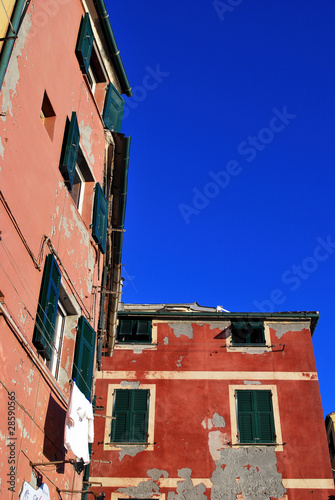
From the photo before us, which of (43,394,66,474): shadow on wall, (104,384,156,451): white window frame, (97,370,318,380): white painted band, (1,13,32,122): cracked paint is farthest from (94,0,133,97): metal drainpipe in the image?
Answer: (104,384,156,451): white window frame

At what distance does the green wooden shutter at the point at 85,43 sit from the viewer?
9.60 m

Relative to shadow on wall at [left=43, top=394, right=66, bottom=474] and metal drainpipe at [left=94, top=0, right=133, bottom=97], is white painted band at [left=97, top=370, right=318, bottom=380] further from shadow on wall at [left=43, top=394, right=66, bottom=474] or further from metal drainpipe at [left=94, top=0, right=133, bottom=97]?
shadow on wall at [left=43, top=394, right=66, bottom=474]

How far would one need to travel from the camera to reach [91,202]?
33.2ft

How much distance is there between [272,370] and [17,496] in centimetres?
1241

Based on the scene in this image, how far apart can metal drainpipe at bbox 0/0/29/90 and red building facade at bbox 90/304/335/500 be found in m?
10.7

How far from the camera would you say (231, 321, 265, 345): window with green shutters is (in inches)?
706

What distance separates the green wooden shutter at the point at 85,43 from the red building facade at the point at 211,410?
28.7 feet

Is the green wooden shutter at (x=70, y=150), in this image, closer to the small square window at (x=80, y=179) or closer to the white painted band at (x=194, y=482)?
the small square window at (x=80, y=179)

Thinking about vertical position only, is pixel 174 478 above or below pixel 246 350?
below

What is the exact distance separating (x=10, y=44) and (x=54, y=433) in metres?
4.73

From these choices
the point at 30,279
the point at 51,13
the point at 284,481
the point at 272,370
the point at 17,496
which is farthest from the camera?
the point at 272,370

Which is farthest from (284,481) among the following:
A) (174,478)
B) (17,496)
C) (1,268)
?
(1,268)

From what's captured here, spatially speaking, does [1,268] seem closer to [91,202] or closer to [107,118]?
Result: [91,202]

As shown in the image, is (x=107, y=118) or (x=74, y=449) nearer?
(x=74, y=449)
